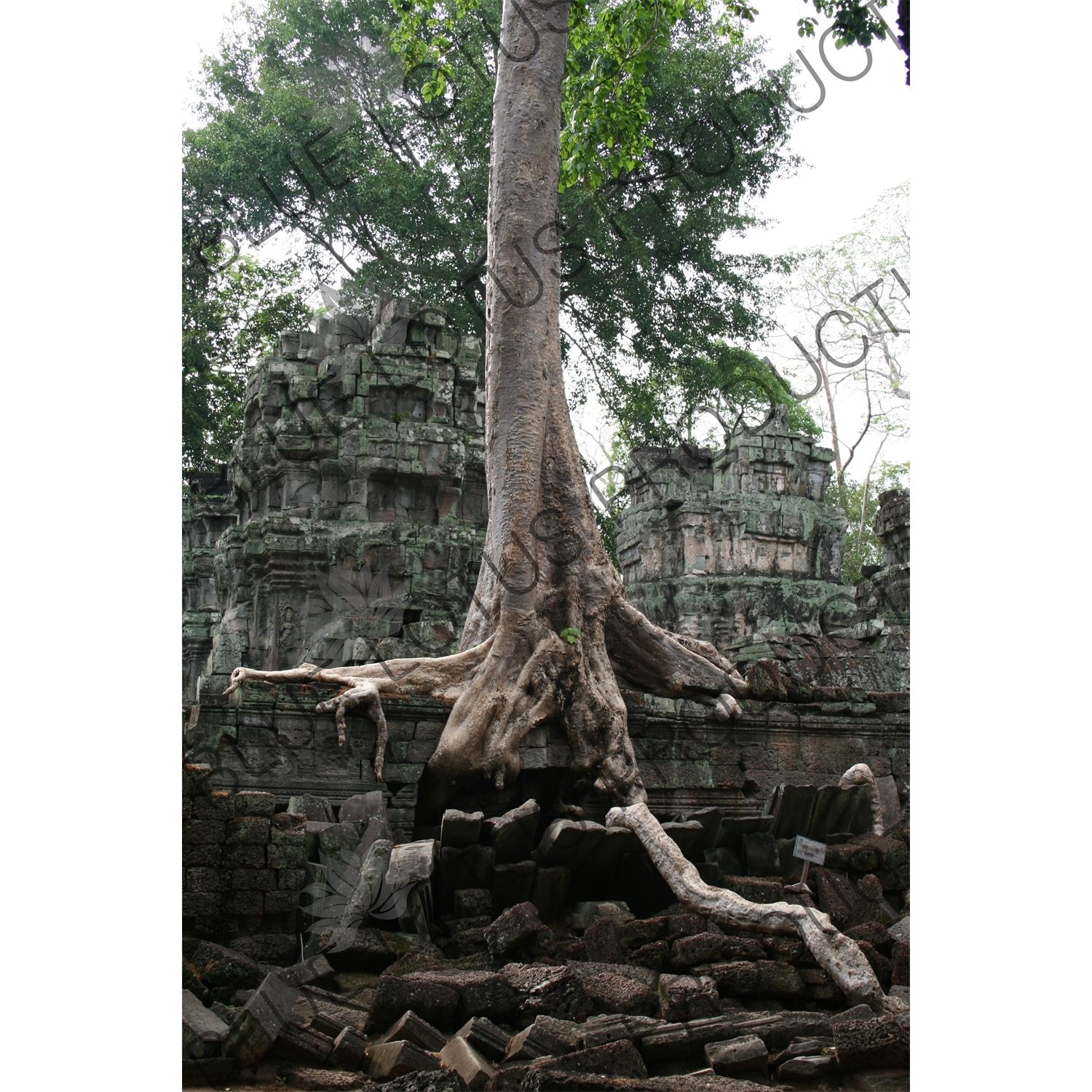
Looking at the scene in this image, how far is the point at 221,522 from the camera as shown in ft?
51.3

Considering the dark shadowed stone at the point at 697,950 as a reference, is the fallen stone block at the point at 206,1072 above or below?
below

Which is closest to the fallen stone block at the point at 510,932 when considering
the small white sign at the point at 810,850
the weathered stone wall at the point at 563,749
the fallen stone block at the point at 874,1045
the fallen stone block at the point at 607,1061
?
the fallen stone block at the point at 607,1061

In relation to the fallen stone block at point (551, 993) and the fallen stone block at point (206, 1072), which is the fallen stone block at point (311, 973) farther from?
the fallen stone block at point (551, 993)

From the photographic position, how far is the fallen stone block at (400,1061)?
9.80 ft

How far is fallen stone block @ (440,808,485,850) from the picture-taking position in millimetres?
4359

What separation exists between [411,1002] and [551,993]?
1.46 feet

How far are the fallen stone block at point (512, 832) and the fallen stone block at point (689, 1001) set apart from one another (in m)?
1.12

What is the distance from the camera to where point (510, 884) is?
447 cm

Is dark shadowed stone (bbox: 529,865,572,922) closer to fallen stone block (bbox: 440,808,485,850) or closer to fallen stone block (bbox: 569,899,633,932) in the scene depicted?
fallen stone block (bbox: 569,899,633,932)

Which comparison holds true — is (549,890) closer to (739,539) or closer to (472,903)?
(472,903)

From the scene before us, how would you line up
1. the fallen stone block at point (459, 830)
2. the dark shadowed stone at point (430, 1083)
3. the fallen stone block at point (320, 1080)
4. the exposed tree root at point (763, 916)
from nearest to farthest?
the dark shadowed stone at point (430, 1083)
the fallen stone block at point (320, 1080)
the exposed tree root at point (763, 916)
the fallen stone block at point (459, 830)

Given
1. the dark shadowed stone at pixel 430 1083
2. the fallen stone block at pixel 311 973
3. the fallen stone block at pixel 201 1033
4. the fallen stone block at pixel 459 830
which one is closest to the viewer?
the dark shadowed stone at pixel 430 1083

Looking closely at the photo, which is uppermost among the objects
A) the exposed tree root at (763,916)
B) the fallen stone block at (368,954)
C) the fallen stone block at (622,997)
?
the exposed tree root at (763,916)

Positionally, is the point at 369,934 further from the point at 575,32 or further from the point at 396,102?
the point at 396,102
